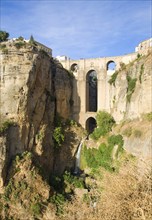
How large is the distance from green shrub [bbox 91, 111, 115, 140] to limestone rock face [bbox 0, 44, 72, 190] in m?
4.50

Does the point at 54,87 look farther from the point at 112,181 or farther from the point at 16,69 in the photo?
the point at 112,181

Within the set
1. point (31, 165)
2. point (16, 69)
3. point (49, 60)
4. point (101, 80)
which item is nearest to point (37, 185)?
point (31, 165)

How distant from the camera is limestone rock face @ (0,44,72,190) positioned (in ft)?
85.6

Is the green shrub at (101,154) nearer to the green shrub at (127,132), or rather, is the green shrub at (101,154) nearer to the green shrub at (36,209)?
the green shrub at (127,132)

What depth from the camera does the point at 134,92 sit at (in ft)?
94.6

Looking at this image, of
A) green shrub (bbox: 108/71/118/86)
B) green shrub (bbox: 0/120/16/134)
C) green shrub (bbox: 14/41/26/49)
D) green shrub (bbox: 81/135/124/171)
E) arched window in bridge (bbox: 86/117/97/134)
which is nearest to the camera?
green shrub (bbox: 0/120/16/134)

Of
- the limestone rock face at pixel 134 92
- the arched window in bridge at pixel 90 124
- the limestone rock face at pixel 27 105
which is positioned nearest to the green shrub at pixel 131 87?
the limestone rock face at pixel 134 92

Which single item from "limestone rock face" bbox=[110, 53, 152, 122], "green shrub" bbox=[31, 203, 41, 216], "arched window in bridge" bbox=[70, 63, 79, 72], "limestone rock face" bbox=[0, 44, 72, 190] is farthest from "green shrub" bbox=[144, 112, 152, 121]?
"arched window in bridge" bbox=[70, 63, 79, 72]

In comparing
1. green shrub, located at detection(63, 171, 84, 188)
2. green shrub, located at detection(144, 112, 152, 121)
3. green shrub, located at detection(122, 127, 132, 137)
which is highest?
green shrub, located at detection(144, 112, 152, 121)

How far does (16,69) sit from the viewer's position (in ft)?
87.6

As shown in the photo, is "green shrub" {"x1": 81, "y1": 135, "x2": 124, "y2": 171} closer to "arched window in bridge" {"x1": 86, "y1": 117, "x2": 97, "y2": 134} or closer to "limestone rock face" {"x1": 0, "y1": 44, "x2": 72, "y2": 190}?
"limestone rock face" {"x1": 0, "y1": 44, "x2": 72, "y2": 190}

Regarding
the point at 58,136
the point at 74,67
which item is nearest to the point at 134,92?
the point at 58,136

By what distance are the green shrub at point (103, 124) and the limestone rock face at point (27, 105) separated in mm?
4498

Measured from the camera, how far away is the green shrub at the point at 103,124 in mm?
30319
